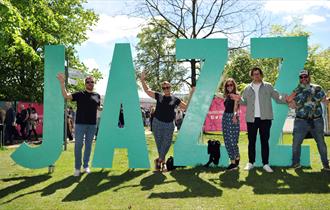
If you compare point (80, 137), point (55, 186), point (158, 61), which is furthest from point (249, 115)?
point (158, 61)

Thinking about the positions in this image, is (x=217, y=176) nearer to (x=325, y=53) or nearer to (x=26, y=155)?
(x=26, y=155)

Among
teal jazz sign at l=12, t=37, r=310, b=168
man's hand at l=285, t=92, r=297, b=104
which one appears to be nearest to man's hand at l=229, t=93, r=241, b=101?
teal jazz sign at l=12, t=37, r=310, b=168

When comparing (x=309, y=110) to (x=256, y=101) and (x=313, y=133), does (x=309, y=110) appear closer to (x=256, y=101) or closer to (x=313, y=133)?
(x=313, y=133)

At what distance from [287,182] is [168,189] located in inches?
74.8

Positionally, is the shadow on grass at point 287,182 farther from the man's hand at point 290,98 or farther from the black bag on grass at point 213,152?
the man's hand at point 290,98

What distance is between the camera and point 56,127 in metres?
7.58

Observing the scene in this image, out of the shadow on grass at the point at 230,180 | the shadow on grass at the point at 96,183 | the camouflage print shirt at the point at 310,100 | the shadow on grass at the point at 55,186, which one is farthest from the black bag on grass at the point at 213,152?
the shadow on grass at the point at 55,186

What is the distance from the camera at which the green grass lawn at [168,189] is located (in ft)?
16.2

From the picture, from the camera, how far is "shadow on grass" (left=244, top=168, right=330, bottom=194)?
5.48 metres

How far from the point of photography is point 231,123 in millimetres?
7195

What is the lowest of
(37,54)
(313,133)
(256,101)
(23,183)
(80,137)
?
(23,183)

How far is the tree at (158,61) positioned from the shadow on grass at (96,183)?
559 inches

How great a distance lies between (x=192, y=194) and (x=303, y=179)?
2044 mm

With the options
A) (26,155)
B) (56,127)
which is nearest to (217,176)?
(56,127)
